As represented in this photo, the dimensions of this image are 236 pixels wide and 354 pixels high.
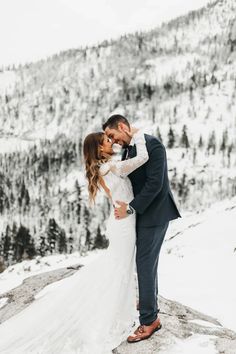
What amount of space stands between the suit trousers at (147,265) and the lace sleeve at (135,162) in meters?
0.78

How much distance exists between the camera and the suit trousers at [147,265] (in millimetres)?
5521

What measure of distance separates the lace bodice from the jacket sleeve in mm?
132

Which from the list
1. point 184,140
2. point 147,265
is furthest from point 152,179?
point 184,140

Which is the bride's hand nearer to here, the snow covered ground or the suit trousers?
the suit trousers

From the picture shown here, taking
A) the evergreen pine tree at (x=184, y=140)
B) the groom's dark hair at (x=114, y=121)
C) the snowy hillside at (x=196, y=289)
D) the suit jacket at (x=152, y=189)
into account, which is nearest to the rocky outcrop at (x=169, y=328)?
the snowy hillside at (x=196, y=289)

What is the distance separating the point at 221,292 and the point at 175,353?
561cm

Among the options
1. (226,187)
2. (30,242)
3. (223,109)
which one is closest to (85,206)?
(226,187)

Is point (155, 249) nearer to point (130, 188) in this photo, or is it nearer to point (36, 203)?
point (130, 188)

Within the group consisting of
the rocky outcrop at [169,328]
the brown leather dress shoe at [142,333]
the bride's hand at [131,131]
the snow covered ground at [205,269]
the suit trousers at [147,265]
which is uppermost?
the bride's hand at [131,131]

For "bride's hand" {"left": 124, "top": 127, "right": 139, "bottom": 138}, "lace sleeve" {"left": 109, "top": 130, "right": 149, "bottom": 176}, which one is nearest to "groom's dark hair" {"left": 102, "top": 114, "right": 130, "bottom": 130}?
"bride's hand" {"left": 124, "top": 127, "right": 139, "bottom": 138}

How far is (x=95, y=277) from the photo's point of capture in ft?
19.9

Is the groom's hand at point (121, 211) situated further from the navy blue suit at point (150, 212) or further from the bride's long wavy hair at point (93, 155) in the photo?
the bride's long wavy hair at point (93, 155)

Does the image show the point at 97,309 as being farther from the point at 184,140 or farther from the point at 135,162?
the point at 184,140

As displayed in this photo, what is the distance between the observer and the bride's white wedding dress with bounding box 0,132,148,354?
5625 mm
